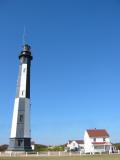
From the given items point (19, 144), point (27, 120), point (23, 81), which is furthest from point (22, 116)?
point (23, 81)

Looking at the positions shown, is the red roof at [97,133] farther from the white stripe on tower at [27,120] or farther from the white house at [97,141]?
the white stripe on tower at [27,120]

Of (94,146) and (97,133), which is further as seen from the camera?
(97,133)

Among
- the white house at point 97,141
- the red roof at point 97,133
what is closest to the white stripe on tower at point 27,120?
the white house at point 97,141

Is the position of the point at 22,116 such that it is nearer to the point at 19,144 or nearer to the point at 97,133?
the point at 19,144

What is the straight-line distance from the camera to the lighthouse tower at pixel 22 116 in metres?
42.9

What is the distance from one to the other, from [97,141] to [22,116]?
Result: 23.4 meters

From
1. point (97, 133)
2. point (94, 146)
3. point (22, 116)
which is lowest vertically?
point (94, 146)

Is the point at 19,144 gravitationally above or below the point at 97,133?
below

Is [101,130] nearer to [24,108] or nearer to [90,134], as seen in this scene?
[90,134]

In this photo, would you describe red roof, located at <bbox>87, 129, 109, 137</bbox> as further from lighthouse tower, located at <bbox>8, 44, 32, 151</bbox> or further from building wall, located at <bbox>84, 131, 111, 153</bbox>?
lighthouse tower, located at <bbox>8, 44, 32, 151</bbox>

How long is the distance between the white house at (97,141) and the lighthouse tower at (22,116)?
18731mm

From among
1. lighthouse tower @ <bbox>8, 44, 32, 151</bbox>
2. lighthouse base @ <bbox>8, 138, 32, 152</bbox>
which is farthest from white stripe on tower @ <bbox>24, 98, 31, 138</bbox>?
lighthouse base @ <bbox>8, 138, 32, 152</bbox>

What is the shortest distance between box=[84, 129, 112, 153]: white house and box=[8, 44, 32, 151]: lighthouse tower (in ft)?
61.5

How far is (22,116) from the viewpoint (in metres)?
43.8
